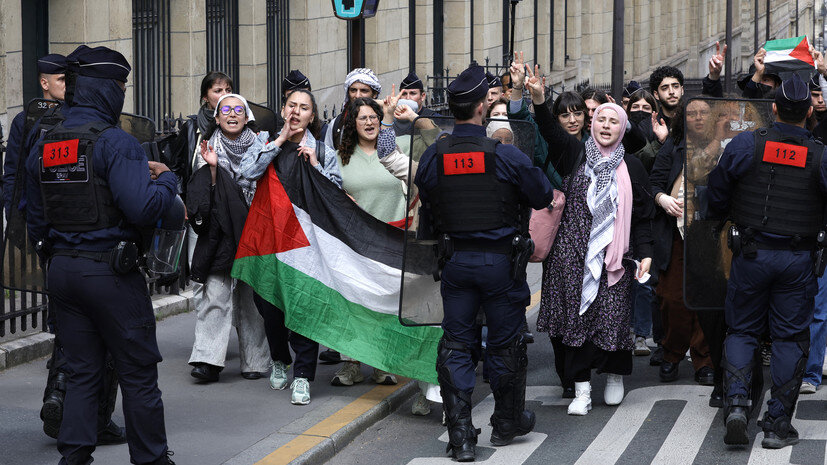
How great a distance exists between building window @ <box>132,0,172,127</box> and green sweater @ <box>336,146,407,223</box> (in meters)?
6.36

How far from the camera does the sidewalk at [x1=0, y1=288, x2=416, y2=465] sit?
20.8 feet

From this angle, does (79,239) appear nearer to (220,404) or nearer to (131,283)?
(131,283)

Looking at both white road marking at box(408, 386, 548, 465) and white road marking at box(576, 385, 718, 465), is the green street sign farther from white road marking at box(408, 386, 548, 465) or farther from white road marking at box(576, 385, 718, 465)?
white road marking at box(576, 385, 718, 465)

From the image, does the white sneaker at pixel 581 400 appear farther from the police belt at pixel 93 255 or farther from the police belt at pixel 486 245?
the police belt at pixel 93 255

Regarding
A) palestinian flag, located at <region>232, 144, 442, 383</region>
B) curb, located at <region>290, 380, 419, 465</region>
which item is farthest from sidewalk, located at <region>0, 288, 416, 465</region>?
palestinian flag, located at <region>232, 144, 442, 383</region>

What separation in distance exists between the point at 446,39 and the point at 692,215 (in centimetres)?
1731

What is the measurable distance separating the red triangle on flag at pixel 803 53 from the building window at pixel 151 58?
22.9ft

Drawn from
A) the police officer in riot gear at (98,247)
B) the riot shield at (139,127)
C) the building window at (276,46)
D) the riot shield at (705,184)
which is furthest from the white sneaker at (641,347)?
the building window at (276,46)

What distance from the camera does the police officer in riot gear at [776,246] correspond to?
6609 millimetres

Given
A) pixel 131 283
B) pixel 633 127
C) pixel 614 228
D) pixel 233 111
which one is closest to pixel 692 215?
pixel 614 228

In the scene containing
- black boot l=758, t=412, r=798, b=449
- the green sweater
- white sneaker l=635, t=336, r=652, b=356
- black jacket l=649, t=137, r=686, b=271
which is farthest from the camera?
white sneaker l=635, t=336, r=652, b=356

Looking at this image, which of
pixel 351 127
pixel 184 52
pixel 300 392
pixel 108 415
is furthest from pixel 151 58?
pixel 108 415

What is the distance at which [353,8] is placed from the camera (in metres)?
10.3

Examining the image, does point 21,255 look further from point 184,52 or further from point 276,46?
point 276,46
